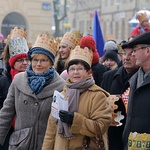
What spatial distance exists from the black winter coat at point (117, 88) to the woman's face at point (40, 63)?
852 millimetres

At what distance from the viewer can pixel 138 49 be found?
4.54m

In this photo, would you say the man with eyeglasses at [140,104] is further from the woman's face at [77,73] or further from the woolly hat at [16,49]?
the woolly hat at [16,49]

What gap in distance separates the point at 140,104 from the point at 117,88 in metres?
1.68

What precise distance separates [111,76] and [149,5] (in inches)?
1551

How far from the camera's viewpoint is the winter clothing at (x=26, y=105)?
17.2 ft

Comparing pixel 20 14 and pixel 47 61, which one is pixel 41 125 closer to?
pixel 47 61

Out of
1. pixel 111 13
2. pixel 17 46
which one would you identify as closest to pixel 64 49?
pixel 17 46

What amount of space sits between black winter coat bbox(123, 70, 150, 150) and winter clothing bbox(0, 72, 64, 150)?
3.30 ft

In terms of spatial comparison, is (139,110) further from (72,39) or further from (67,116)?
(72,39)

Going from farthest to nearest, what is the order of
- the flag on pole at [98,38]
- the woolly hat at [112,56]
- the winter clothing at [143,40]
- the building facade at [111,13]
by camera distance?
1. the building facade at [111,13]
2. the flag on pole at [98,38]
3. the woolly hat at [112,56]
4. the winter clothing at [143,40]

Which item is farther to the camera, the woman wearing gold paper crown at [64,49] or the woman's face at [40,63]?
the woman wearing gold paper crown at [64,49]

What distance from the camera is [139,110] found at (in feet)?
14.6

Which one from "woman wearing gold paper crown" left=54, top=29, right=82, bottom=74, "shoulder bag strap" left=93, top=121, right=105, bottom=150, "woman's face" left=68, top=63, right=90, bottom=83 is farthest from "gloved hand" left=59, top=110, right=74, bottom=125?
"woman wearing gold paper crown" left=54, top=29, right=82, bottom=74

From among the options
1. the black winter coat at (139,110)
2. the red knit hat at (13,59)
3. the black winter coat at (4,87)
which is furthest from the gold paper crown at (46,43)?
the black winter coat at (139,110)
